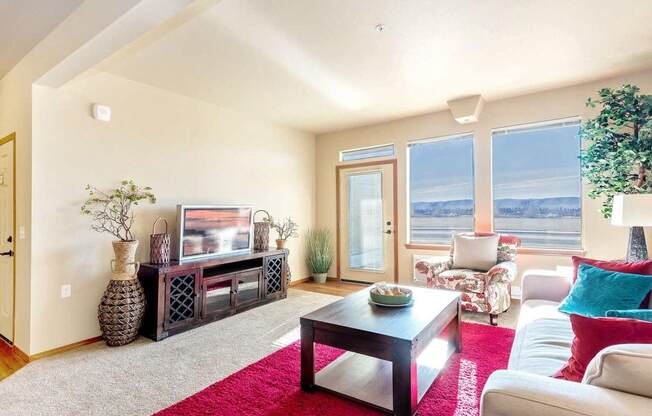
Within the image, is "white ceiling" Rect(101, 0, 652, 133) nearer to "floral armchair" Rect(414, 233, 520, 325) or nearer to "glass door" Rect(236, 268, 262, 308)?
"floral armchair" Rect(414, 233, 520, 325)

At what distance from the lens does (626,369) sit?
94 centimetres

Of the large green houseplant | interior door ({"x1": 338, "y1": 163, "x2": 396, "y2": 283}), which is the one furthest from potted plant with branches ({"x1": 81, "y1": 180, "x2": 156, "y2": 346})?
the large green houseplant

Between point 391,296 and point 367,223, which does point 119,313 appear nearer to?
point 391,296

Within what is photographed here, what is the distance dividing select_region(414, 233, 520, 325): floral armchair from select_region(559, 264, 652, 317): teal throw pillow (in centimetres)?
99

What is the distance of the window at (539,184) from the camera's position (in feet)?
13.0

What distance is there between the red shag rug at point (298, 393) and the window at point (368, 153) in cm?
327

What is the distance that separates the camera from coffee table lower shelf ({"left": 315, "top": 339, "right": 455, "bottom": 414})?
201cm

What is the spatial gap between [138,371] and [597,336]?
2788mm

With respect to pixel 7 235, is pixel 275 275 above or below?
below

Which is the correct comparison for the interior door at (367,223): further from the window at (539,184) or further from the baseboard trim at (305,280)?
the window at (539,184)

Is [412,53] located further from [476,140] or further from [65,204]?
[65,204]

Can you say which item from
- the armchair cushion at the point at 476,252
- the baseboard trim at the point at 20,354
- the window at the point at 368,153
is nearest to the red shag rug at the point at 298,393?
the armchair cushion at the point at 476,252

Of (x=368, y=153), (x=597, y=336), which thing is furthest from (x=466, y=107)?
(x=597, y=336)

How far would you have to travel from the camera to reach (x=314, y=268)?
5.61 metres
